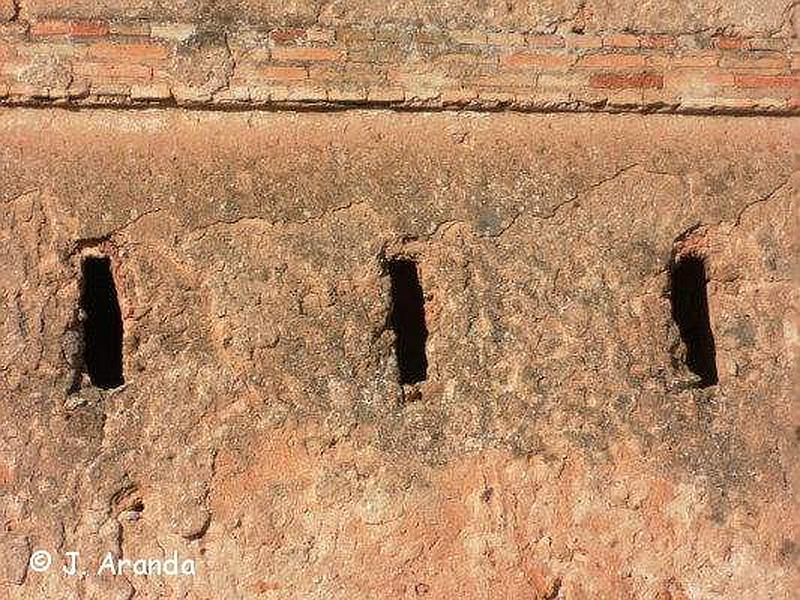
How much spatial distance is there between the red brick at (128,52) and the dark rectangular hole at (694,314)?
2124mm

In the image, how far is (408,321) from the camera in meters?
3.82

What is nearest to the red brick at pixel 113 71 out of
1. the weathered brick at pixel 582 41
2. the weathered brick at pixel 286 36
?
the weathered brick at pixel 286 36

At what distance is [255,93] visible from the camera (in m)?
3.57

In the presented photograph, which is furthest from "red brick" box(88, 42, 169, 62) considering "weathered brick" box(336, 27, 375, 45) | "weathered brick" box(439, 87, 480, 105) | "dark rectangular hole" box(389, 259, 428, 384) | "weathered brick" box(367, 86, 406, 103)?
"dark rectangular hole" box(389, 259, 428, 384)

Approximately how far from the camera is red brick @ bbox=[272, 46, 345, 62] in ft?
11.8

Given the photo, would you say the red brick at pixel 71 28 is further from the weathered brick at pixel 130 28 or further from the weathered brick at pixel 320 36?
the weathered brick at pixel 320 36

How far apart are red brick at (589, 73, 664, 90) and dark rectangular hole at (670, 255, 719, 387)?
2.28ft

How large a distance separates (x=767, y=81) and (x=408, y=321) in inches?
68.1

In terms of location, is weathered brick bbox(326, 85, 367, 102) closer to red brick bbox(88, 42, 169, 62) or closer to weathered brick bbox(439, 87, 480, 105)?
weathered brick bbox(439, 87, 480, 105)

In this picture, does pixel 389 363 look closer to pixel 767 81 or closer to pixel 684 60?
pixel 684 60

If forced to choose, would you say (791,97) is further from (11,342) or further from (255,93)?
(11,342)

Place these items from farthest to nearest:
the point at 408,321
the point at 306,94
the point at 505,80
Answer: the point at 408,321, the point at 505,80, the point at 306,94

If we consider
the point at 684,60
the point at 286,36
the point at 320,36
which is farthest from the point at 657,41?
the point at 286,36

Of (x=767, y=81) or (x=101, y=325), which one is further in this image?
(x=767, y=81)
